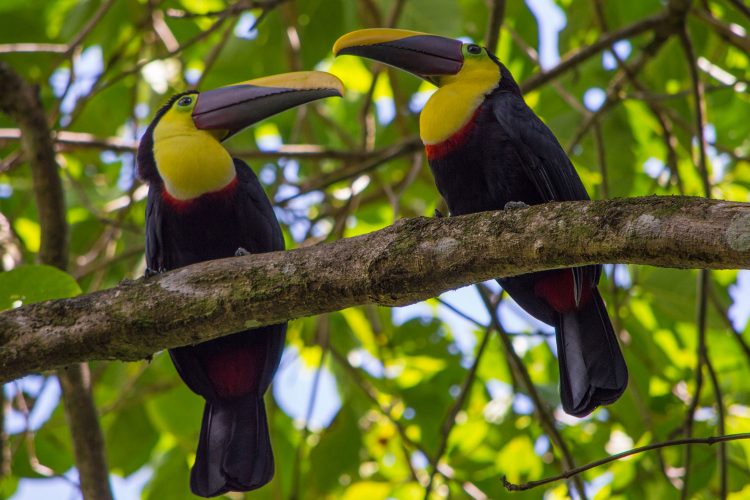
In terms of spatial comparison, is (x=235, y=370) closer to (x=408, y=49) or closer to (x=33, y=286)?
(x=33, y=286)

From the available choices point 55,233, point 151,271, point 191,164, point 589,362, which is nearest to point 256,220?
point 191,164

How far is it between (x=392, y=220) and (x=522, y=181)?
1419 mm

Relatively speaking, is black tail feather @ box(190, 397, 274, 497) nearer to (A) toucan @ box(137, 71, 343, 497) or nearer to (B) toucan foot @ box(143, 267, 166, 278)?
(A) toucan @ box(137, 71, 343, 497)

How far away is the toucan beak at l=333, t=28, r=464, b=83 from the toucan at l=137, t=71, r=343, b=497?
20 centimetres

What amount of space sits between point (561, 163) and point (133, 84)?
287 centimetres

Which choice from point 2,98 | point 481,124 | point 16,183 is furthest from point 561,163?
point 16,183

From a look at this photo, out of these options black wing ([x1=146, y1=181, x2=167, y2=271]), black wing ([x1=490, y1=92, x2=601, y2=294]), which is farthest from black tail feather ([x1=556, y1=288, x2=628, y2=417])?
black wing ([x1=146, y1=181, x2=167, y2=271])

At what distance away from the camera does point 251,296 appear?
2.74 metres

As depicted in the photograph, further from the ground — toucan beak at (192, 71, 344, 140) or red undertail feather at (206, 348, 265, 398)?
toucan beak at (192, 71, 344, 140)

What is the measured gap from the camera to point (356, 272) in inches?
104

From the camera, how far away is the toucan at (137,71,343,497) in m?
3.67

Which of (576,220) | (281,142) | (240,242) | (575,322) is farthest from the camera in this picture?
(281,142)

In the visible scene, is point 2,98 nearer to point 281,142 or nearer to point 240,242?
point 240,242

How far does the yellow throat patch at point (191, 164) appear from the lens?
3785 millimetres
